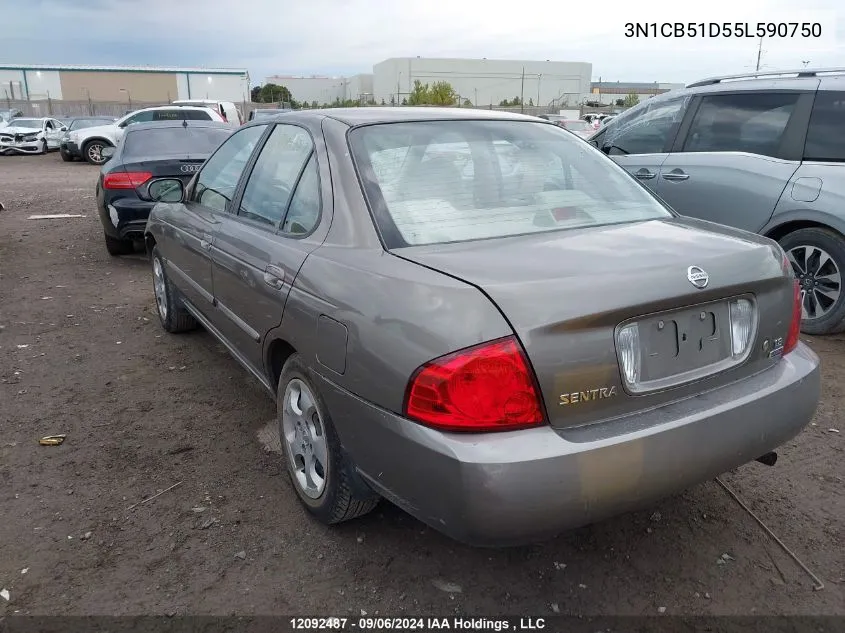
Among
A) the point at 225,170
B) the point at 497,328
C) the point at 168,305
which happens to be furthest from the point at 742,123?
the point at 168,305

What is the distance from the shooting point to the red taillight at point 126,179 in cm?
714

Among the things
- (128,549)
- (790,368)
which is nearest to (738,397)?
(790,368)

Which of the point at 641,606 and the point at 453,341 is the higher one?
the point at 453,341

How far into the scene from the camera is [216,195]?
3965 millimetres

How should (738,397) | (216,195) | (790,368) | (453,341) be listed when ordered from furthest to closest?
1. (216,195)
2. (790,368)
3. (738,397)
4. (453,341)

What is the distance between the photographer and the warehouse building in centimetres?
9488

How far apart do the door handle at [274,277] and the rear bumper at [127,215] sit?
4.81 meters

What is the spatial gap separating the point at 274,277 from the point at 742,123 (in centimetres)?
425

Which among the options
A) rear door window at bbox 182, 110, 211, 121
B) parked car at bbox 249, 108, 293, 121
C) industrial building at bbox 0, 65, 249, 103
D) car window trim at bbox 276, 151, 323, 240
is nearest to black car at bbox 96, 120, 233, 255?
parked car at bbox 249, 108, 293, 121

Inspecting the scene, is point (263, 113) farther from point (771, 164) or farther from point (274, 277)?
point (274, 277)

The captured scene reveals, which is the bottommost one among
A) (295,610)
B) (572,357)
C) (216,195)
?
(295,610)

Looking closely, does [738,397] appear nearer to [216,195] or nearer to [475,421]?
[475,421]

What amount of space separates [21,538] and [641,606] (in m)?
2.44

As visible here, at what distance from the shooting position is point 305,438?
2.83m
